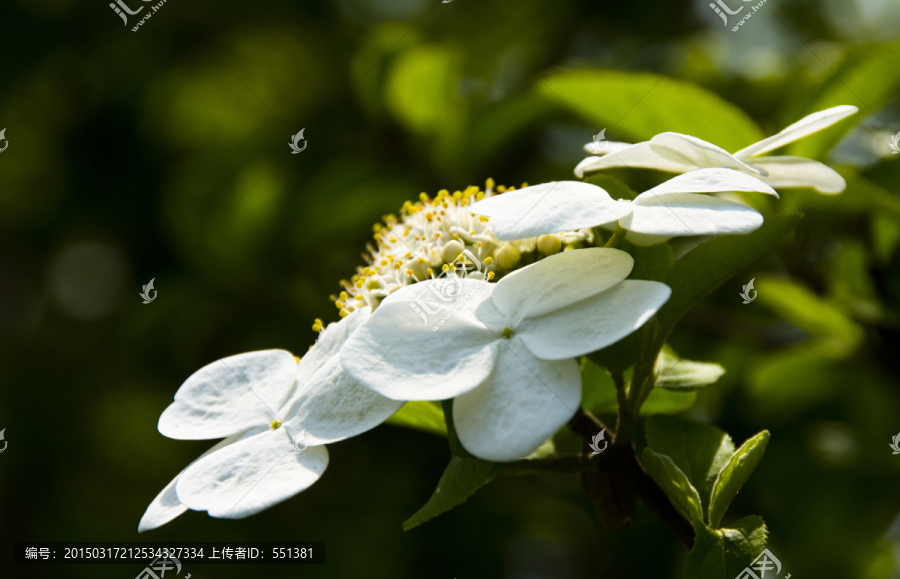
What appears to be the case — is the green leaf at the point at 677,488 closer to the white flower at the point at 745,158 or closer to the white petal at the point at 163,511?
the white flower at the point at 745,158

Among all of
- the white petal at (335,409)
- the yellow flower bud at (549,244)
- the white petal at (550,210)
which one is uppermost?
the white petal at (550,210)

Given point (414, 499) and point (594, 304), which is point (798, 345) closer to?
point (414, 499)

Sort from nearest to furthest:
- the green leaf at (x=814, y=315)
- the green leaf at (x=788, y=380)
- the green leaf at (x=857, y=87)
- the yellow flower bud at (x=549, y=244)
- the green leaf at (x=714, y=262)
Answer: the green leaf at (x=714, y=262) < the yellow flower bud at (x=549, y=244) < the green leaf at (x=857, y=87) < the green leaf at (x=814, y=315) < the green leaf at (x=788, y=380)

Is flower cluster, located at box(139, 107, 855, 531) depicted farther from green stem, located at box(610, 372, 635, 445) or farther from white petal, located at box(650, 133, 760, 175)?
green stem, located at box(610, 372, 635, 445)

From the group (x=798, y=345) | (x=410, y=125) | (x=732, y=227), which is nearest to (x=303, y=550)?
(x=410, y=125)

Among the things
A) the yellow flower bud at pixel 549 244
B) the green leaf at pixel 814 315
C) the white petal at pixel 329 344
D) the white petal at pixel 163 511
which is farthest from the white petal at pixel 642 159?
the green leaf at pixel 814 315
